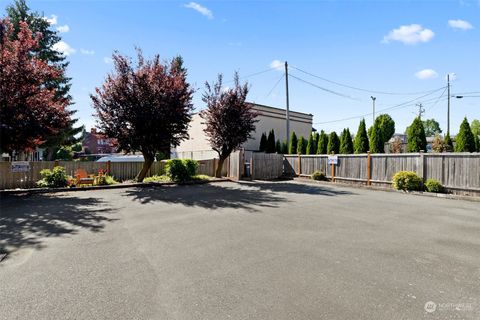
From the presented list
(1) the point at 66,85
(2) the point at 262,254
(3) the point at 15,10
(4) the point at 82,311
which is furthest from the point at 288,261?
(3) the point at 15,10

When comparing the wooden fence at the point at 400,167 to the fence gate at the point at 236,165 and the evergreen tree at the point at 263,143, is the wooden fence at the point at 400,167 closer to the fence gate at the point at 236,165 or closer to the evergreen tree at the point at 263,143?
the fence gate at the point at 236,165

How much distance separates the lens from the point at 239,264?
4.20m

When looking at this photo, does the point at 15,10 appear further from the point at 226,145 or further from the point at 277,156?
the point at 277,156

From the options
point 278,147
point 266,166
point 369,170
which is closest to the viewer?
point 369,170

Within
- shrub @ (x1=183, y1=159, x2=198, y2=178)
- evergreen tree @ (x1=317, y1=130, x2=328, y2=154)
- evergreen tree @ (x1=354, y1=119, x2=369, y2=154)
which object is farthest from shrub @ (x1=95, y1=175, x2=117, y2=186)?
evergreen tree @ (x1=354, y1=119, x2=369, y2=154)

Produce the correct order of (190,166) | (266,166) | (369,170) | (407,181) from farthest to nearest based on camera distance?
1. (266,166)
2. (190,166)
3. (369,170)
4. (407,181)

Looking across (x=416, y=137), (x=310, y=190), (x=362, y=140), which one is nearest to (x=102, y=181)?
(x=310, y=190)

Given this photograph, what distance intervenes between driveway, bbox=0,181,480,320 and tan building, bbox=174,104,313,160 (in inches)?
727

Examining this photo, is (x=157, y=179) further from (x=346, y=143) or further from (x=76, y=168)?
(x=346, y=143)

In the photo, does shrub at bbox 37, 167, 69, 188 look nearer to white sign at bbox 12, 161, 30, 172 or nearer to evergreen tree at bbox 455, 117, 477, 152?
white sign at bbox 12, 161, 30, 172

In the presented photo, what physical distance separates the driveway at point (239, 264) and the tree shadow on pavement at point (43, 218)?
49 mm

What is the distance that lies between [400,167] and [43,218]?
45.5 ft

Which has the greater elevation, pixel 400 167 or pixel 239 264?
pixel 400 167

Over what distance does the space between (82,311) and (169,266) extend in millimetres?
1349
